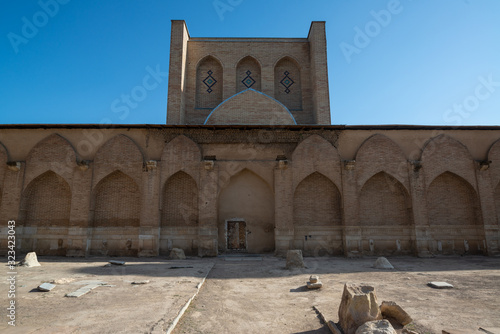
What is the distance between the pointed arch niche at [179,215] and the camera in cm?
1284

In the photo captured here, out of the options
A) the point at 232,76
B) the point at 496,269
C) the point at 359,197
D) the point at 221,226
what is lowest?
the point at 496,269

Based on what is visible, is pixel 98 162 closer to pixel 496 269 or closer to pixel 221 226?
pixel 221 226

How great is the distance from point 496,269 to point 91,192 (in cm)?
1492

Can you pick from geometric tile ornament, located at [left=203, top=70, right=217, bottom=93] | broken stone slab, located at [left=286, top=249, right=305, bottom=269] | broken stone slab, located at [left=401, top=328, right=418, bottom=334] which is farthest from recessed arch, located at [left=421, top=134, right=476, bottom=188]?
geometric tile ornament, located at [left=203, top=70, right=217, bottom=93]

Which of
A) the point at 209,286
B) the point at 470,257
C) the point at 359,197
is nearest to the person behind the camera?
the point at 209,286

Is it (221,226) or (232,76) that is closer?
(221,226)

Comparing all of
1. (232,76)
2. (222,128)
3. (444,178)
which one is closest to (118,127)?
(222,128)

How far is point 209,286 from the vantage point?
7367 mm

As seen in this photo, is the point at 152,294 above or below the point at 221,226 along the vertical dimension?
below

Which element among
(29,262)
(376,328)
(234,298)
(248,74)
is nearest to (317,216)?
(234,298)

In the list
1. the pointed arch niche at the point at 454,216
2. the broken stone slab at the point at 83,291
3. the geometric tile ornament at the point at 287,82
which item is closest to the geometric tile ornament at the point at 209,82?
the geometric tile ornament at the point at 287,82

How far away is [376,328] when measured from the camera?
3654 millimetres

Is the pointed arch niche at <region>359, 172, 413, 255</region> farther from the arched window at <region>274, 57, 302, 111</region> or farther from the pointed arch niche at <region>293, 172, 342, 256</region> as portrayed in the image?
the arched window at <region>274, 57, 302, 111</region>

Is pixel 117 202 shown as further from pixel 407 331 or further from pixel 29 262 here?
pixel 407 331
